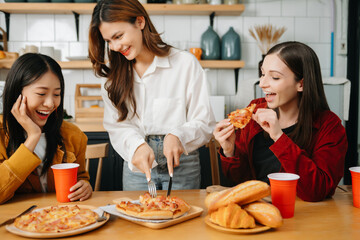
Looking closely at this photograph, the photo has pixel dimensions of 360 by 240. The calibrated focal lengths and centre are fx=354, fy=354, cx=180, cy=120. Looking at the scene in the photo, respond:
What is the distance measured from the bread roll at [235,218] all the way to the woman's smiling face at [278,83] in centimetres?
67

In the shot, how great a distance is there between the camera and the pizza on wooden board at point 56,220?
3.22ft

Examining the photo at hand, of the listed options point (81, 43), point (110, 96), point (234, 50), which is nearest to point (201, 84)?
point (110, 96)

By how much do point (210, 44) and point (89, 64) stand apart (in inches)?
50.1

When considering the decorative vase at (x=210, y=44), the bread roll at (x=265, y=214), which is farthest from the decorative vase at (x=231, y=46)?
the bread roll at (x=265, y=214)

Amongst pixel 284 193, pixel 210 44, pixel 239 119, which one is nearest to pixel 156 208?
pixel 284 193

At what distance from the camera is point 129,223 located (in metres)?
1.08

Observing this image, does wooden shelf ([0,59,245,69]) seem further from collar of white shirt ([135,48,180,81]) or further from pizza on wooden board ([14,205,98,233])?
pizza on wooden board ([14,205,98,233])

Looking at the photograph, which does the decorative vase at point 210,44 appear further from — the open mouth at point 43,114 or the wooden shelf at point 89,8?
the open mouth at point 43,114

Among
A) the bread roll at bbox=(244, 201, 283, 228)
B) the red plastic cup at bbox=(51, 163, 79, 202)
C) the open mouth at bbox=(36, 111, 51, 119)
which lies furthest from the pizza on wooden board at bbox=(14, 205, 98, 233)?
the open mouth at bbox=(36, 111, 51, 119)

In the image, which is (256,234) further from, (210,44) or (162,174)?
(210,44)

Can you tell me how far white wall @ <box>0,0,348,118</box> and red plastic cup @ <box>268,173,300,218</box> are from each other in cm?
273

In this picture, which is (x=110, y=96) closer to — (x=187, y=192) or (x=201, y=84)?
(x=201, y=84)

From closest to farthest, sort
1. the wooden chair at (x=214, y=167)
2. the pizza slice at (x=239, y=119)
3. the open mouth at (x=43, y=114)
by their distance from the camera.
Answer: the pizza slice at (x=239, y=119), the open mouth at (x=43, y=114), the wooden chair at (x=214, y=167)

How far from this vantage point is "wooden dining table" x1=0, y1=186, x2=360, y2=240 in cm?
98
